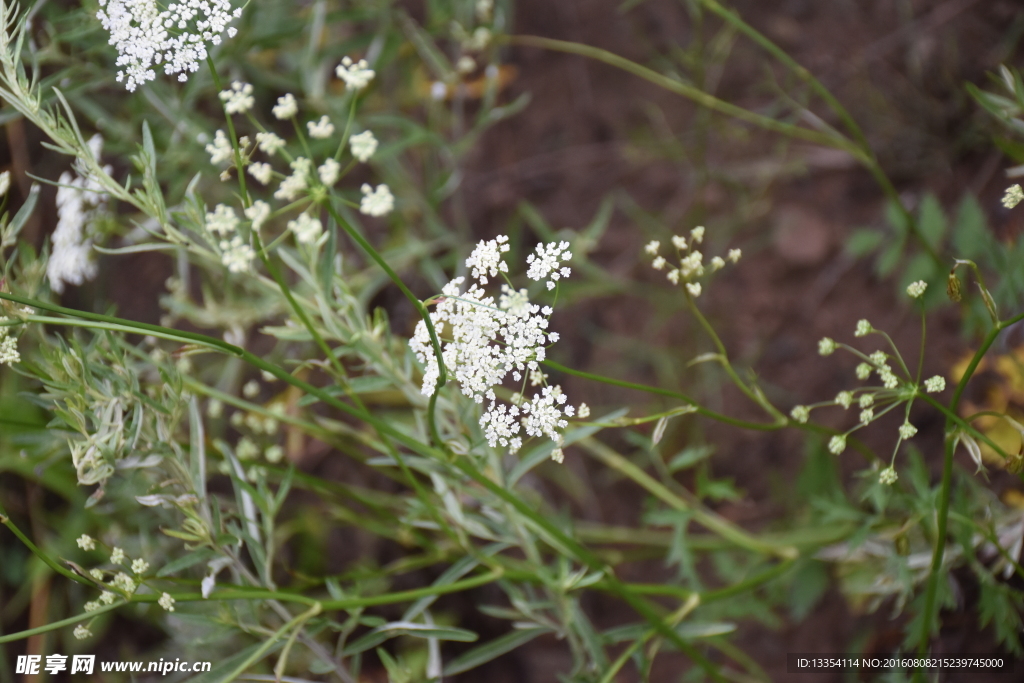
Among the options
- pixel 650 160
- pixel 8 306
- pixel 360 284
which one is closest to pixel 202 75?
pixel 360 284

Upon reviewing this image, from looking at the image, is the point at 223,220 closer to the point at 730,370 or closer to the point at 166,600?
the point at 166,600

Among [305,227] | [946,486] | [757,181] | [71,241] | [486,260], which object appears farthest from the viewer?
[757,181]

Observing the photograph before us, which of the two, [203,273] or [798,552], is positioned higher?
[203,273]

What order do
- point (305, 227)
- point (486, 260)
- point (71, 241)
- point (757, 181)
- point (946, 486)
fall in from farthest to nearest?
point (757, 181) → point (71, 241) → point (946, 486) → point (305, 227) → point (486, 260)

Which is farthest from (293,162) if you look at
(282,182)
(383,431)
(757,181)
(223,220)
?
(757,181)

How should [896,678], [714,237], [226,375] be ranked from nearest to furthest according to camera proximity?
[896,678] < [226,375] < [714,237]

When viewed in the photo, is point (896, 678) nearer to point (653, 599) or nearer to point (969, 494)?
point (969, 494)

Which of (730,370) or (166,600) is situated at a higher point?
(730,370)

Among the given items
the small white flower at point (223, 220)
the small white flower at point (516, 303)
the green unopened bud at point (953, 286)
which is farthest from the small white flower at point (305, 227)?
the green unopened bud at point (953, 286)

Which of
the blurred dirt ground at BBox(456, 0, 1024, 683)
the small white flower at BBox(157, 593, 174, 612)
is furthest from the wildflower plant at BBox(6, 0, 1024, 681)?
the blurred dirt ground at BBox(456, 0, 1024, 683)
